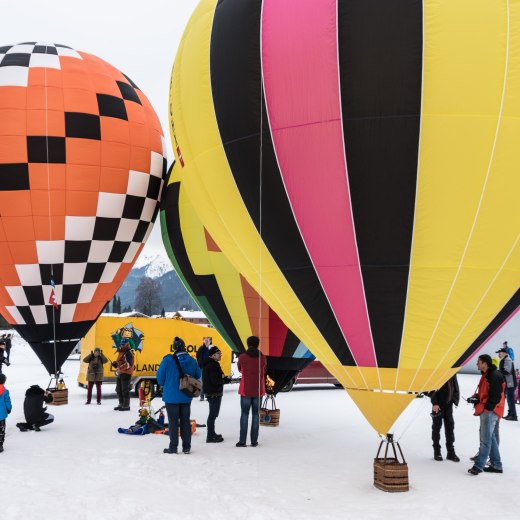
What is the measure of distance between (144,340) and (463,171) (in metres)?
9.59

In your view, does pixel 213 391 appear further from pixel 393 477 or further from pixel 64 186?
pixel 64 186

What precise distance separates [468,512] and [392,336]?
1667 mm

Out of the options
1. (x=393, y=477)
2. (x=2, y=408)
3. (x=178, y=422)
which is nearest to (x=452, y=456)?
(x=393, y=477)

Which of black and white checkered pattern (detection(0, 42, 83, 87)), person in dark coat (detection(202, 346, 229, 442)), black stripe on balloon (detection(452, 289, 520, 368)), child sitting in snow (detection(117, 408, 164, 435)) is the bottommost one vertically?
child sitting in snow (detection(117, 408, 164, 435))

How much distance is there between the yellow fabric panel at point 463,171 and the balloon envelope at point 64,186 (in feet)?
21.4

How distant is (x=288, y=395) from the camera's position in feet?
44.4

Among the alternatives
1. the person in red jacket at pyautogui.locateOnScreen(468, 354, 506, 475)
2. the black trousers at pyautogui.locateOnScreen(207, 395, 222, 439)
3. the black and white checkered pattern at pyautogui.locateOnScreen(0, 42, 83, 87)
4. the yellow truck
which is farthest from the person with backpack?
the black and white checkered pattern at pyautogui.locateOnScreen(0, 42, 83, 87)

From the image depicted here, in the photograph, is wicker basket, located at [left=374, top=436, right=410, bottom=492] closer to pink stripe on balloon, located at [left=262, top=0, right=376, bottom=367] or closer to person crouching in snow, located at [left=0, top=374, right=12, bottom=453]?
pink stripe on balloon, located at [left=262, top=0, right=376, bottom=367]

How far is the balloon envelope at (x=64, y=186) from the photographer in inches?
383

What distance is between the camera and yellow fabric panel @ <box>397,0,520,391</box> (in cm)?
505

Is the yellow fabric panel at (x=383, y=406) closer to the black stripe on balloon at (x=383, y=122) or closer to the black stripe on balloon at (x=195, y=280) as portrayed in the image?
the black stripe on balloon at (x=383, y=122)

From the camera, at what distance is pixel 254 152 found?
5.94 m

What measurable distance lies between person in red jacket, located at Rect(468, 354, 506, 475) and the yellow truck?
302 inches

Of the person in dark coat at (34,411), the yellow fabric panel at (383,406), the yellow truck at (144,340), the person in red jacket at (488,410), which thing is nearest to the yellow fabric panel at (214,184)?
the yellow fabric panel at (383,406)
